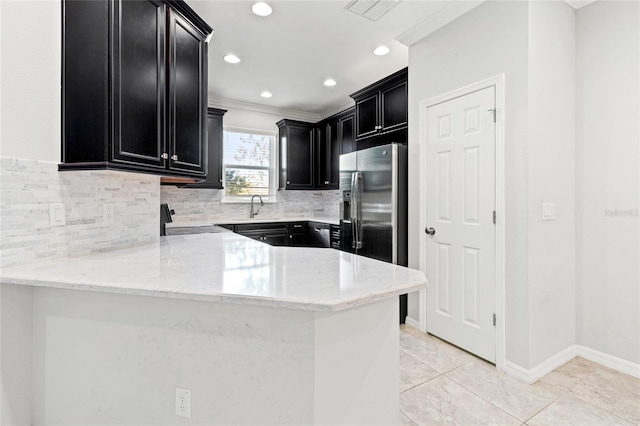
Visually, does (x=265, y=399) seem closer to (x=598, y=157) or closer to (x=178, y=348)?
(x=178, y=348)

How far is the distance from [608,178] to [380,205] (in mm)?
1746

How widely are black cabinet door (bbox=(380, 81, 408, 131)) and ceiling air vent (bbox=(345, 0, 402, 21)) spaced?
84 cm

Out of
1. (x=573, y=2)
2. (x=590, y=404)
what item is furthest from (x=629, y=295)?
(x=573, y=2)

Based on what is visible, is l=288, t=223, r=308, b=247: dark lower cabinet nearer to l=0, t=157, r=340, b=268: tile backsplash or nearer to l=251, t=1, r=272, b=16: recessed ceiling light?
l=0, t=157, r=340, b=268: tile backsplash

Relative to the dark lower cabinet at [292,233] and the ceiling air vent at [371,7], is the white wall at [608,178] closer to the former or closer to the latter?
the ceiling air vent at [371,7]

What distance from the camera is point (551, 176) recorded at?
2268mm

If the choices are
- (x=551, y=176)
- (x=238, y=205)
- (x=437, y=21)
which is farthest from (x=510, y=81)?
(x=238, y=205)

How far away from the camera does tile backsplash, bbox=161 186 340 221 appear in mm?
4625

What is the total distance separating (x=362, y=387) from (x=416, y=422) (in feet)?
2.41

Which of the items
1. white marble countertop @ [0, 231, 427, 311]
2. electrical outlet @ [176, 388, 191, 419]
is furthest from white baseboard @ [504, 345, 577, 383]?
electrical outlet @ [176, 388, 191, 419]

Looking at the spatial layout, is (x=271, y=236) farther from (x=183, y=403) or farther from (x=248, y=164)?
(x=183, y=403)

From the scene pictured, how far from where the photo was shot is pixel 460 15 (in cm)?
256

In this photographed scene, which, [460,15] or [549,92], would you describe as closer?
[549,92]

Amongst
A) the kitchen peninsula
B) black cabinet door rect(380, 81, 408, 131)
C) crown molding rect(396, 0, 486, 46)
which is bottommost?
the kitchen peninsula
